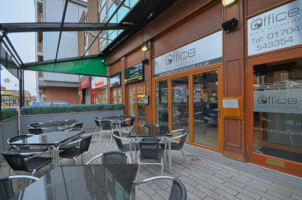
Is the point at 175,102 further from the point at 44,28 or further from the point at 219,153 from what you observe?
the point at 44,28

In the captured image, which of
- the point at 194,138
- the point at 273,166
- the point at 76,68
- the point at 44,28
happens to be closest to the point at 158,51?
the point at 194,138

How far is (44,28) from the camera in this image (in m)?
5.04

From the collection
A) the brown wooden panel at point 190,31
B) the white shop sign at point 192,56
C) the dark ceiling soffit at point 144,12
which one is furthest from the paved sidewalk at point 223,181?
the dark ceiling soffit at point 144,12

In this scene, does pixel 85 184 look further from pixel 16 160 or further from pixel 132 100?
pixel 132 100

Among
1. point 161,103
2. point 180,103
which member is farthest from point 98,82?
point 180,103

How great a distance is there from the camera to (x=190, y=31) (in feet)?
15.4

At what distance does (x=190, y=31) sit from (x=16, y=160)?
5278 mm

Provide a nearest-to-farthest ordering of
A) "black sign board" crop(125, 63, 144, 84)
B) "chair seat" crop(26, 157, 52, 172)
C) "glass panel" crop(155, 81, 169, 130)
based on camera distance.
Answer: "chair seat" crop(26, 157, 52, 172) → "glass panel" crop(155, 81, 169, 130) → "black sign board" crop(125, 63, 144, 84)

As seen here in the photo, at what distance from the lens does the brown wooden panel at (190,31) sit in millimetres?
3984

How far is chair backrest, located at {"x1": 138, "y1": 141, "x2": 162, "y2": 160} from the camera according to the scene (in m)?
2.48

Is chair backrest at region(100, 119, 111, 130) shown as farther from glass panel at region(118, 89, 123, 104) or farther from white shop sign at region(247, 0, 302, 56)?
white shop sign at region(247, 0, 302, 56)

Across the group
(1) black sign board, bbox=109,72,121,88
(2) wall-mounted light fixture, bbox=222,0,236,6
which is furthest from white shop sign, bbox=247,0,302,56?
(1) black sign board, bbox=109,72,121,88

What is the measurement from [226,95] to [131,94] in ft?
17.9

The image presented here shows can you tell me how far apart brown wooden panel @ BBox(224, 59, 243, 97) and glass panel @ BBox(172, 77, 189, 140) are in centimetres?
139
